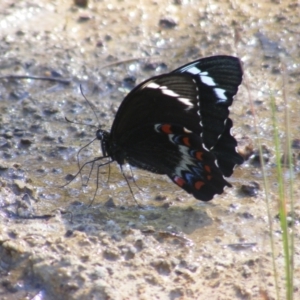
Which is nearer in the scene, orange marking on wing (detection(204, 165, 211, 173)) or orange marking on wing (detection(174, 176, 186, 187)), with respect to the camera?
orange marking on wing (detection(204, 165, 211, 173))

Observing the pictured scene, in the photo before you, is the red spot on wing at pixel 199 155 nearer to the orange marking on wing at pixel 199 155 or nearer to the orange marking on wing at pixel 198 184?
the orange marking on wing at pixel 199 155

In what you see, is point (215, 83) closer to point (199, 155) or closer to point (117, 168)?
point (199, 155)

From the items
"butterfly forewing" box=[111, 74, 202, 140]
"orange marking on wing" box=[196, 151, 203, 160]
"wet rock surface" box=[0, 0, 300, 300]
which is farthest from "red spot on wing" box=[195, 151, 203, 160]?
"wet rock surface" box=[0, 0, 300, 300]

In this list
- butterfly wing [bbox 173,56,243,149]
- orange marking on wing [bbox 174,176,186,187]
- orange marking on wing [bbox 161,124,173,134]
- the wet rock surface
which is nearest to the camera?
the wet rock surface

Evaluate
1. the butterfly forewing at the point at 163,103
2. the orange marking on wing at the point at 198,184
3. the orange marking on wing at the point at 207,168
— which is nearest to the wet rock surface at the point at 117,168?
the orange marking on wing at the point at 198,184

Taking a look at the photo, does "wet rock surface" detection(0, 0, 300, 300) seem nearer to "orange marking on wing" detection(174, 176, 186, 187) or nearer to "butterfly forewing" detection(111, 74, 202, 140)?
"orange marking on wing" detection(174, 176, 186, 187)

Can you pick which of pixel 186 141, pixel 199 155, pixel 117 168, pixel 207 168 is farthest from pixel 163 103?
pixel 117 168

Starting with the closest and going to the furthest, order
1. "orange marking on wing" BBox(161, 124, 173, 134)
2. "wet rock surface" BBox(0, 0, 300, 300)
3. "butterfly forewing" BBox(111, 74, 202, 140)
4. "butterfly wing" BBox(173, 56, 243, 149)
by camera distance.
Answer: "wet rock surface" BBox(0, 0, 300, 300)
"butterfly forewing" BBox(111, 74, 202, 140)
"butterfly wing" BBox(173, 56, 243, 149)
"orange marking on wing" BBox(161, 124, 173, 134)

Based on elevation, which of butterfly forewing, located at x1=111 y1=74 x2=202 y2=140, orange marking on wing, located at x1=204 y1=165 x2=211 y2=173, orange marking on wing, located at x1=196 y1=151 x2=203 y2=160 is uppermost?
butterfly forewing, located at x1=111 y1=74 x2=202 y2=140
